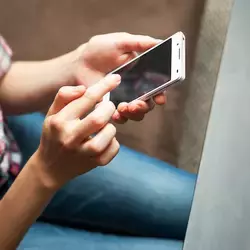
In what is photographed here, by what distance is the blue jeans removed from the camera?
2.66ft

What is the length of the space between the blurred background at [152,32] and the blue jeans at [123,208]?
0.83 feet

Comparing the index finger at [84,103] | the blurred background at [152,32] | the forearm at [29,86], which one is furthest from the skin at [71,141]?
the blurred background at [152,32]

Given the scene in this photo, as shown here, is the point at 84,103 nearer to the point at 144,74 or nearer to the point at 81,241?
the point at 144,74

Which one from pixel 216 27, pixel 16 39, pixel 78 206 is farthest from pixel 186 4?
pixel 78 206

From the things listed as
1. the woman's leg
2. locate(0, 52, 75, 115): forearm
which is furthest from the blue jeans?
locate(0, 52, 75, 115): forearm

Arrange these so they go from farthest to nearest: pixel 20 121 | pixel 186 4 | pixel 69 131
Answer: pixel 186 4, pixel 20 121, pixel 69 131

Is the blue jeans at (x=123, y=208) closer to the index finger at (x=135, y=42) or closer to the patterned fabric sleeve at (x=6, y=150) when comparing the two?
the patterned fabric sleeve at (x=6, y=150)

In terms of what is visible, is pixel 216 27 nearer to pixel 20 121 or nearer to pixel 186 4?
pixel 186 4

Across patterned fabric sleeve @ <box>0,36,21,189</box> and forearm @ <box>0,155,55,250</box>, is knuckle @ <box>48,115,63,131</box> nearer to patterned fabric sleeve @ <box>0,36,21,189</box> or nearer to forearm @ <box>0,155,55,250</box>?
forearm @ <box>0,155,55,250</box>

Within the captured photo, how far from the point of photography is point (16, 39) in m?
1.15

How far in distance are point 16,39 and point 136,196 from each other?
0.48 m

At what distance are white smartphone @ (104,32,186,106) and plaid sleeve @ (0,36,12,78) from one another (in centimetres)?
→ 19

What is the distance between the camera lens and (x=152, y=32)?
3.65 ft

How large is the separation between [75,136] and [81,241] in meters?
0.29
